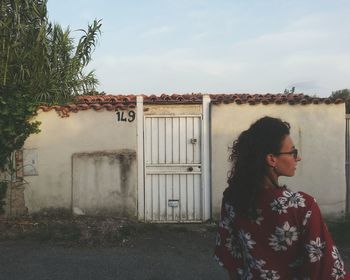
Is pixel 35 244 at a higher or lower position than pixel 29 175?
lower

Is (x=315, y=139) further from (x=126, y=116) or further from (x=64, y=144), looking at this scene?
(x=64, y=144)

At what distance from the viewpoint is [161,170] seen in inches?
389

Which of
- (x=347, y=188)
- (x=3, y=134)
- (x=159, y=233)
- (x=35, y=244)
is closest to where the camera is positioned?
(x=35, y=244)

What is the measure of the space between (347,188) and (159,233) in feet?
12.9

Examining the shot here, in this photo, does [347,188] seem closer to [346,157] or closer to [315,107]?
[346,157]

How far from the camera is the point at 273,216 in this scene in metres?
2.28

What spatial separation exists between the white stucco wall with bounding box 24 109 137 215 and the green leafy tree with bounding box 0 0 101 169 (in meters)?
0.32

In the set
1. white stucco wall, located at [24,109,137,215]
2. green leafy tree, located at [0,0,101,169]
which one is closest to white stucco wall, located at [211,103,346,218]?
white stucco wall, located at [24,109,137,215]

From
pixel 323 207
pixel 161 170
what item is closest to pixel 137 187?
pixel 161 170

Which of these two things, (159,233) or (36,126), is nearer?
(159,233)

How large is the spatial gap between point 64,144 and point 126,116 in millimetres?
1291

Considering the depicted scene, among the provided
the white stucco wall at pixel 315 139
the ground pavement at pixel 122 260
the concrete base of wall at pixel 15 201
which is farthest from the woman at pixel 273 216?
the concrete base of wall at pixel 15 201

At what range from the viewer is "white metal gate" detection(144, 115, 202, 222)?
32.3 ft

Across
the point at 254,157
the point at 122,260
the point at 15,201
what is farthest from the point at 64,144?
the point at 254,157
